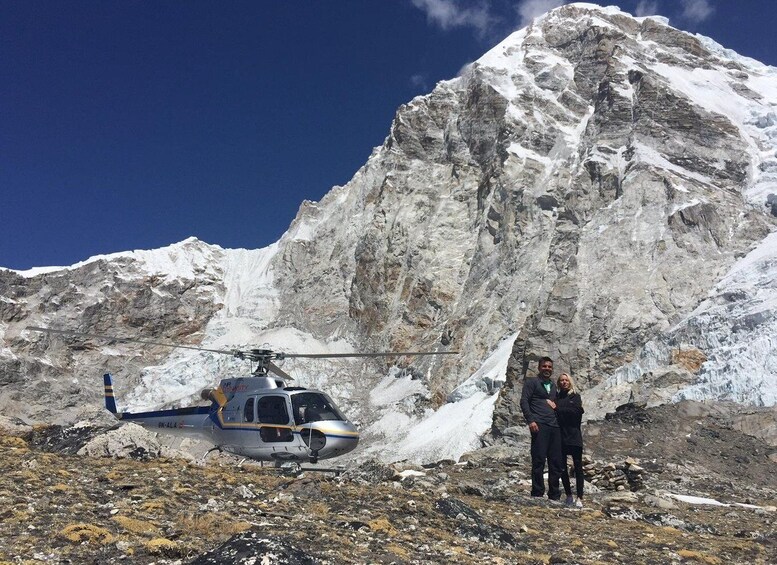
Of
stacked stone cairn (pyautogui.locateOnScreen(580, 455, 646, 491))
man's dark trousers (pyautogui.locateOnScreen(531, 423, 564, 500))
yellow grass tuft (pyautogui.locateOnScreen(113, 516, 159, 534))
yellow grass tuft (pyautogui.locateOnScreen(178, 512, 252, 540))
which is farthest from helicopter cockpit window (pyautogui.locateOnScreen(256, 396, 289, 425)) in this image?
yellow grass tuft (pyautogui.locateOnScreen(113, 516, 159, 534))

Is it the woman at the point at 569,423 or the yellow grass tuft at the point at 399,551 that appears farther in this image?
the woman at the point at 569,423

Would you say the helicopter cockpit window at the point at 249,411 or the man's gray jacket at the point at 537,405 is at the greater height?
the man's gray jacket at the point at 537,405

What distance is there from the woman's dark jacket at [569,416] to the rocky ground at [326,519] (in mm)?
1241

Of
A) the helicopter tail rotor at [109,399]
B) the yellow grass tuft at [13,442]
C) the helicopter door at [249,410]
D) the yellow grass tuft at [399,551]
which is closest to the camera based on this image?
the yellow grass tuft at [399,551]

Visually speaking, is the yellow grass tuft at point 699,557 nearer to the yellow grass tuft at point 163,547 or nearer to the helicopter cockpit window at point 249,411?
the yellow grass tuft at point 163,547

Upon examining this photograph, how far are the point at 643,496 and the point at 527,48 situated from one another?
9069 cm

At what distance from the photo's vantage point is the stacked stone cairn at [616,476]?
15141mm

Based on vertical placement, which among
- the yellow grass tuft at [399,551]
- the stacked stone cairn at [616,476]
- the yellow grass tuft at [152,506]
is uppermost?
the yellow grass tuft at [152,506]

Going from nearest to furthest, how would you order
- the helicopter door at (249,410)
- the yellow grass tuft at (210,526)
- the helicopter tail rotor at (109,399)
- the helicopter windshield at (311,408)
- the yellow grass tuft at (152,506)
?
the yellow grass tuft at (210,526)
the yellow grass tuft at (152,506)
the helicopter windshield at (311,408)
the helicopter door at (249,410)
the helicopter tail rotor at (109,399)

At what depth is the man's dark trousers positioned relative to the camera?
11414 mm

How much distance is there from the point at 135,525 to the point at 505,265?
69.3m

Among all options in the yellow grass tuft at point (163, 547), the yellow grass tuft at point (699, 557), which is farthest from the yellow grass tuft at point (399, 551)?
the yellow grass tuft at point (699, 557)

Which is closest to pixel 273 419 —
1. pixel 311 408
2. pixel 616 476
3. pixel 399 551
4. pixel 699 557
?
pixel 311 408

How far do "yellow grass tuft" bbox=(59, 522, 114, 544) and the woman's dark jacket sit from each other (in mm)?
8026
